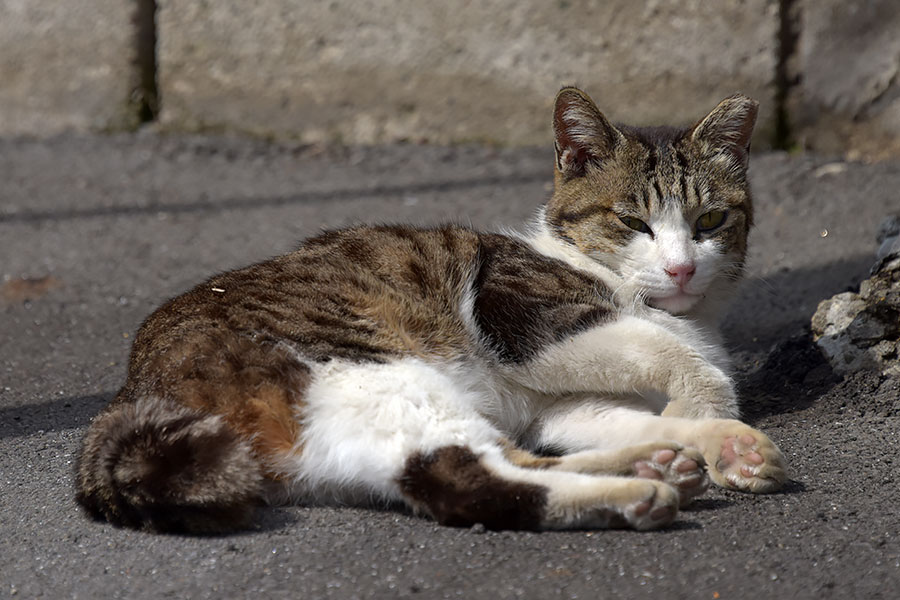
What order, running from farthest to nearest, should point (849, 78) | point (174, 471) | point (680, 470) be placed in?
point (849, 78)
point (680, 470)
point (174, 471)

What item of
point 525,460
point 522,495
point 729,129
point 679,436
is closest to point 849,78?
point 729,129

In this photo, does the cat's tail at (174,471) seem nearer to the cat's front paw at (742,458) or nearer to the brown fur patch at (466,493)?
the brown fur patch at (466,493)

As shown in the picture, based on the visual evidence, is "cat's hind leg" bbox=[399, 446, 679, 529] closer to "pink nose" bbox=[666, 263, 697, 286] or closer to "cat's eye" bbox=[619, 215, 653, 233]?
"pink nose" bbox=[666, 263, 697, 286]

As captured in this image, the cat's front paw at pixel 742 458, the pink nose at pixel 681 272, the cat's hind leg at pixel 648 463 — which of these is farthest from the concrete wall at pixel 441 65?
the cat's hind leg at pixel 648 463

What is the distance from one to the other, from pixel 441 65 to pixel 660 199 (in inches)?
142

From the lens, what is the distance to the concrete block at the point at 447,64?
6.04 metres

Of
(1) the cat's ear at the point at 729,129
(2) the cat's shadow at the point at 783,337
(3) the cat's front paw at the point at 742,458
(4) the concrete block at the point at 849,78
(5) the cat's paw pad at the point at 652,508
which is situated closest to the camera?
(5) the cat's paw pad at the point at 652,508

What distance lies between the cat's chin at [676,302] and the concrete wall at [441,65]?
10.6 ft

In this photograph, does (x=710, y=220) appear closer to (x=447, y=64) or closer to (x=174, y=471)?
(x=174, y=471)

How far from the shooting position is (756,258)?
202 inches

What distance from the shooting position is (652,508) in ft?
7.58

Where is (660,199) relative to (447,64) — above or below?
below

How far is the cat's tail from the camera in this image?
2309 mm

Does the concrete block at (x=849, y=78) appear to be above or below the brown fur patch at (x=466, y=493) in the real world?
above
